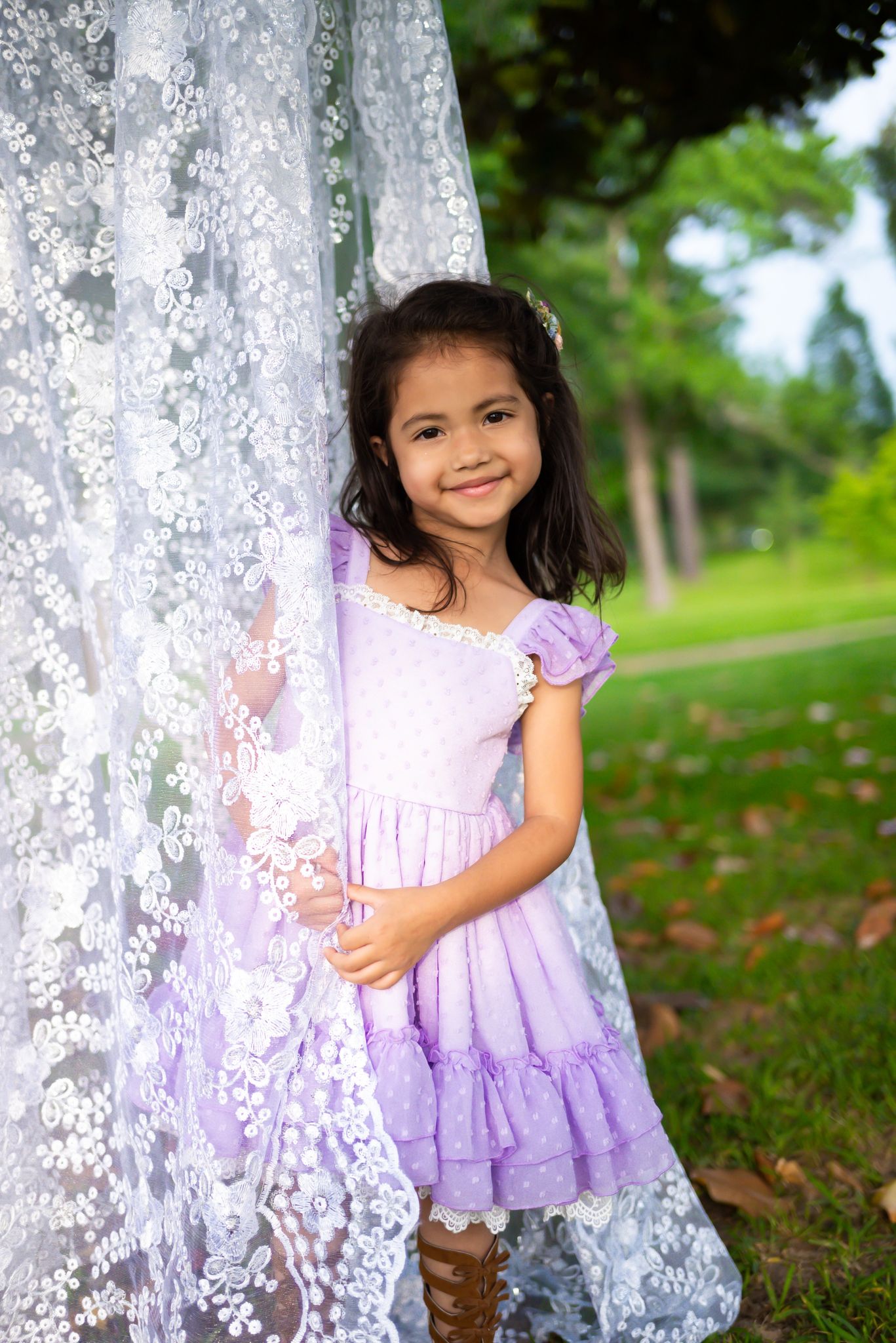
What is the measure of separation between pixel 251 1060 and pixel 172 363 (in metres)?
0.89

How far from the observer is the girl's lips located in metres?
1.71

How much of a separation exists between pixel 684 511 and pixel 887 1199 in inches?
935

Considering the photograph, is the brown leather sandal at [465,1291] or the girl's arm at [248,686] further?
the brown leather sandal at [465,1291]

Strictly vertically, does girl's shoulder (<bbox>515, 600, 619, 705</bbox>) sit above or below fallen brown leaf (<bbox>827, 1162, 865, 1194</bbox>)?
above

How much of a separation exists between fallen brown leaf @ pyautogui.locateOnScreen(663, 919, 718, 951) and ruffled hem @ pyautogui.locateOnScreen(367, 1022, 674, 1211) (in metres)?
1.71

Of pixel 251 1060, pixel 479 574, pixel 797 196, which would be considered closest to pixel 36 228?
pixel 479 574

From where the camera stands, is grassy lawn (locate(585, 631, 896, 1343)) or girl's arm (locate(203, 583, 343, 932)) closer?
girl's arm (locate(203, 583, 343, 932))

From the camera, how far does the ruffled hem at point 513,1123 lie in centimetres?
145

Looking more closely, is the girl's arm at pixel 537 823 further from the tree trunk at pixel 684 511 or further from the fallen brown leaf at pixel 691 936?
the tree trunk at pixel 684 511

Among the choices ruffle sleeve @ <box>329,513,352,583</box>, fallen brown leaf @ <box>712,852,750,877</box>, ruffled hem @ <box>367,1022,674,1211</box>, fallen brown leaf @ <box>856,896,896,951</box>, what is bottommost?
ruffled hem @ <box>367,1022,674,1211</box>

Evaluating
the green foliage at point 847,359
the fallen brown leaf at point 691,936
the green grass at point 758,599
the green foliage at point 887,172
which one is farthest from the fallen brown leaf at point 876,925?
the green foliage at point 847,359

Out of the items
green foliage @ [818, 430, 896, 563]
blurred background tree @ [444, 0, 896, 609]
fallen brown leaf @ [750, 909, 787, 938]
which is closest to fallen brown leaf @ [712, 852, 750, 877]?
fallen brown leaf @ [750, 909, 787, 938]

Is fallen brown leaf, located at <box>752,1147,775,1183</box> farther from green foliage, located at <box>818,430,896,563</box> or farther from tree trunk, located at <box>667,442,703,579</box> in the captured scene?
tree trunk, located at <box>667,442,703,579</box>

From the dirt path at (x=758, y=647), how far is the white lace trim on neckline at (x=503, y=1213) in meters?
9.44
